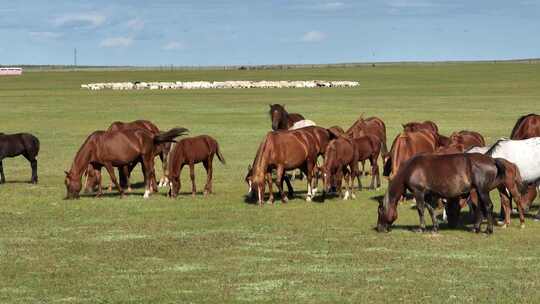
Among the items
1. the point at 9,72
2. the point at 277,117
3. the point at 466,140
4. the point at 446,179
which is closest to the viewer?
the point at 446,179

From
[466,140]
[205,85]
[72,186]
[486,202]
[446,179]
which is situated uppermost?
[466,140]

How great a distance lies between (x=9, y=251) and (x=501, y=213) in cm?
924

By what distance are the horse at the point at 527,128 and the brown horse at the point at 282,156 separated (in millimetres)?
5051

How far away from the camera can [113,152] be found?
2170 cm

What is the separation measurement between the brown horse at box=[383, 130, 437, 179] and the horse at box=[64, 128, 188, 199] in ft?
15.5

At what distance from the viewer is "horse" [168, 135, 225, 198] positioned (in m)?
21.8

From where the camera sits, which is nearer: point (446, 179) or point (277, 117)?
point (446, 179)

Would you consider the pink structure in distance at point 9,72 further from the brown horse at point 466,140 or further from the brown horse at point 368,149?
the brown horse at point 466,140

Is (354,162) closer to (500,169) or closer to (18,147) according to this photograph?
(500,169)

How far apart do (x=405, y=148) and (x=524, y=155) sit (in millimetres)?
3444

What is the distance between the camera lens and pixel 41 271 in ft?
45.0

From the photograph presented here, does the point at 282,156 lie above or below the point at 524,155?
below

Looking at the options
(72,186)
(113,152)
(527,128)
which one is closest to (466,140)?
(527,128)

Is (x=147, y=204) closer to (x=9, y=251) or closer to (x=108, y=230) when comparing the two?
(x=108, y=230)
